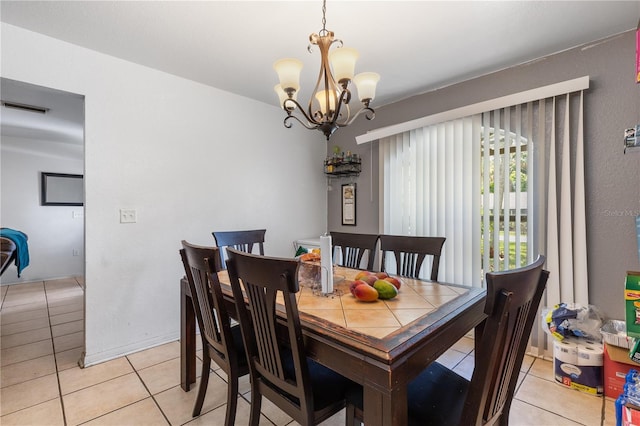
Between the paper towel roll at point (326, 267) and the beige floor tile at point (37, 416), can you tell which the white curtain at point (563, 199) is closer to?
the paper towel roll at point (326, 267)

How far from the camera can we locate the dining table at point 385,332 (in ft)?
2.81

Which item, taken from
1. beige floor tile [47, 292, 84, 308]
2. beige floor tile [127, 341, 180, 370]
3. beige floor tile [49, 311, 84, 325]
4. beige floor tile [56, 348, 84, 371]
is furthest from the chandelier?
beige floor tile [47, 292, 84, 308]

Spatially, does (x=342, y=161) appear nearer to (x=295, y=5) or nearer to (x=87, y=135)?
(x=295, y=5)

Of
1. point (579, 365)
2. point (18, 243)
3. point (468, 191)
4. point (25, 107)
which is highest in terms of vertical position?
point (25, 107)

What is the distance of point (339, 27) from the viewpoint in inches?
75.7

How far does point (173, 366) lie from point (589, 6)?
12.0 ft

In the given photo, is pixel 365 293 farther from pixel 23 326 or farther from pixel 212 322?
pixel 23 326

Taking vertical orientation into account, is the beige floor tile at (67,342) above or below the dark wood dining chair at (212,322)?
below

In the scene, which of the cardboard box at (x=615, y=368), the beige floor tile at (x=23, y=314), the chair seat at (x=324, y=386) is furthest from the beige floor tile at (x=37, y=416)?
the cardboard box at (x=615, y=368)

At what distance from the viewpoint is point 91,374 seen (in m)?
2.06

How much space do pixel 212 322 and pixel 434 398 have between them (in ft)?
3.50

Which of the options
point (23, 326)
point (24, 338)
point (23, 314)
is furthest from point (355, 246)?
point (23, 314)

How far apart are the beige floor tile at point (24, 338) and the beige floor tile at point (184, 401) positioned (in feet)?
5.61

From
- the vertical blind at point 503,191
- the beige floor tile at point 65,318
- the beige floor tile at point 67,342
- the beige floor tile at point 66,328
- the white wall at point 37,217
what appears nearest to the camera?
the vertical blind at point 503,191
